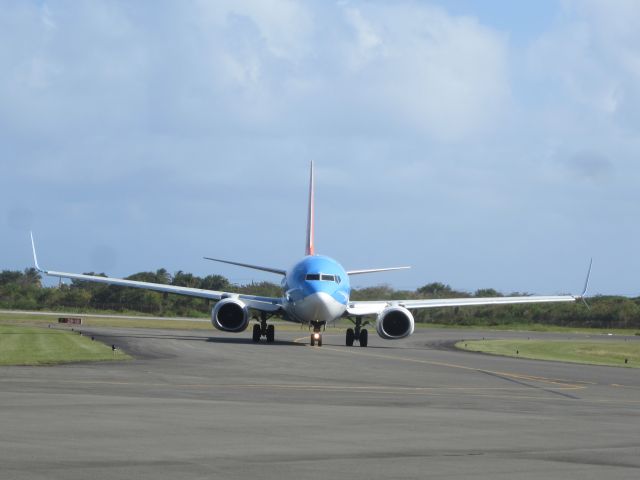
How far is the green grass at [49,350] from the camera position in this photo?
96.7ft

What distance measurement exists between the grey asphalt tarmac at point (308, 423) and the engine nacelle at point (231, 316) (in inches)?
633

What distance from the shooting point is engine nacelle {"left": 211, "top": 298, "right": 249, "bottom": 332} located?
4688 centimetres

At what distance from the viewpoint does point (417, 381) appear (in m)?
26.6

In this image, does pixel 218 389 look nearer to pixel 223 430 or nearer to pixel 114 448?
pixel 223 430

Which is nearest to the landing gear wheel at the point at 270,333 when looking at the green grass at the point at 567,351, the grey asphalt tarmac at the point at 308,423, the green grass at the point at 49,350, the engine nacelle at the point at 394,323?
the engine nacelle at the point at 394,323

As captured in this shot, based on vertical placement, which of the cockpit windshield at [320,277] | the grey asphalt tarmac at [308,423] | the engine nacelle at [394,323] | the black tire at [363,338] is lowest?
the grey asphalt tarmac at [308,423]

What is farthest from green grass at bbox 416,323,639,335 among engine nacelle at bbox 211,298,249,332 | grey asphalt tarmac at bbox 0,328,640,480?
grey asphalt tarmac at bbox 0,328,640,480

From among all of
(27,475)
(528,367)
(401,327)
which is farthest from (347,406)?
(401,327)

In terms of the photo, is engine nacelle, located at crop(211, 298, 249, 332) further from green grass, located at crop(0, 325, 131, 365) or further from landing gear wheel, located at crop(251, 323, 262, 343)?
green grass, located at crop(0, 325, 131, 365)

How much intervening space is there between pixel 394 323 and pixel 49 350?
18138mm

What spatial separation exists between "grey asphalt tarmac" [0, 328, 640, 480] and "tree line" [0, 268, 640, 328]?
6732cm

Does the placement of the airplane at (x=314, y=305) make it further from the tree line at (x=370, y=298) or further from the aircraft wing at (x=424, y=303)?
the tree line at (x=370, y=298)

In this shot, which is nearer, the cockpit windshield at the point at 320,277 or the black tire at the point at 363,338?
the cockpit windshield at the point at 320,277

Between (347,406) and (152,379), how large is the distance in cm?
653
